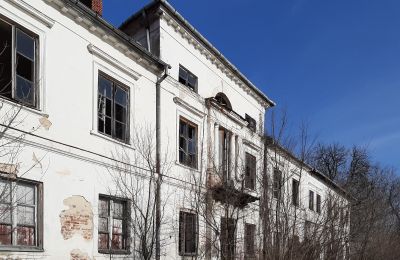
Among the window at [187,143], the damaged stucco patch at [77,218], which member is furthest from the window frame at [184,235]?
the damaged stucco patch at [77,218]

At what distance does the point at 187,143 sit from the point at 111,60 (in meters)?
4.86

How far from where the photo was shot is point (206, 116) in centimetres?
1702

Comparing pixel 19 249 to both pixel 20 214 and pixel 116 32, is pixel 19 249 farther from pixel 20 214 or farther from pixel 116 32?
pixel 116 32

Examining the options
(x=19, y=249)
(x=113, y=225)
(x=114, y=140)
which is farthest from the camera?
(x=114, y=140)

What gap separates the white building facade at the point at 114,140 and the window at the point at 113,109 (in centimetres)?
4

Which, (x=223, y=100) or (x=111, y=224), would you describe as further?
(x=223, y=100)

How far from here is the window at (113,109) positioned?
39.1 ft

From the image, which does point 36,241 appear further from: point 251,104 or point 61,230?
point 251,104

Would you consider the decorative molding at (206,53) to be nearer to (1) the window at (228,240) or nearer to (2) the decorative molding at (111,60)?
(2) the decorative molding at (111,60)

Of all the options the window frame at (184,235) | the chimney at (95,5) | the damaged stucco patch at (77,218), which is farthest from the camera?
the window frame at (184,235)

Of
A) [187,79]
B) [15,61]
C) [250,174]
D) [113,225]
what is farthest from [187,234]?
[15,61]

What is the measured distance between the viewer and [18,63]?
9367mm

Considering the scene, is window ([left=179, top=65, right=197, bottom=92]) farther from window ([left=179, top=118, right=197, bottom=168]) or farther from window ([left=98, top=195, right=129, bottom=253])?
window ([left=98, top=195, right=129, bottom=253])

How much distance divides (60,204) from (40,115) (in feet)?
6.69
